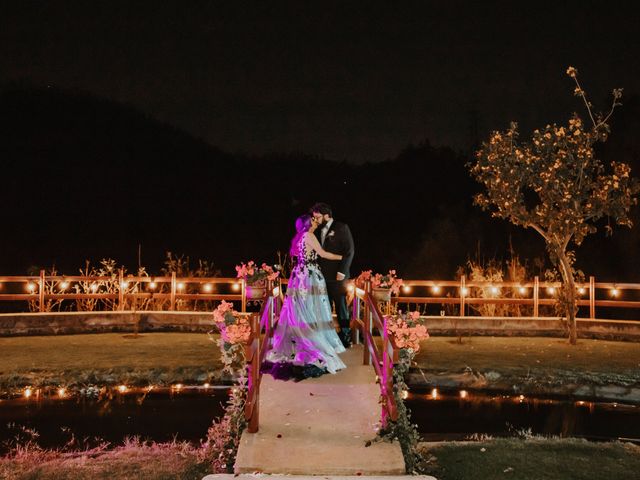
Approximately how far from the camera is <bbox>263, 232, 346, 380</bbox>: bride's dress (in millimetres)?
9492

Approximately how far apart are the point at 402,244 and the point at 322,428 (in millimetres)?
40318

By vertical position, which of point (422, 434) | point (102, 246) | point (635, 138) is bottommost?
point (422, 434)

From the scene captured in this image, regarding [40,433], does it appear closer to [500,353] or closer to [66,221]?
[500,353]

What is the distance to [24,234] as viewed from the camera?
4816cm

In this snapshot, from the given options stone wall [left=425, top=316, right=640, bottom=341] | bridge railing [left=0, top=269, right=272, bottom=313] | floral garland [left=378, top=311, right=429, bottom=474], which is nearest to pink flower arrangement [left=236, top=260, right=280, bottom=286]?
floral garland [left=378, top=311, right=429, bottom=474]

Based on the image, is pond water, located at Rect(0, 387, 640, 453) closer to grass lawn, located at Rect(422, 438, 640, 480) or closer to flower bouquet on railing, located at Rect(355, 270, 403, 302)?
grass lawn, located at Rect(422, 438, 640, 480)

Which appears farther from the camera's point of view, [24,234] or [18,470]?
Result: [24,234]

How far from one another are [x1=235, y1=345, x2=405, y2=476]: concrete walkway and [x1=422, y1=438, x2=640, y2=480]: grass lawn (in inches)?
26.8

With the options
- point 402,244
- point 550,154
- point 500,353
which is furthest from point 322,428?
point 402,244

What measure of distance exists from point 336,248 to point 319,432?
411 centimetres

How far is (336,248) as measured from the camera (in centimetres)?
1116

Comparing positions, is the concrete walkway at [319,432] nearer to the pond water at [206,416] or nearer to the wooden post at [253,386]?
the wooden post at [253,386]

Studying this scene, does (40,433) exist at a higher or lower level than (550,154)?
lower

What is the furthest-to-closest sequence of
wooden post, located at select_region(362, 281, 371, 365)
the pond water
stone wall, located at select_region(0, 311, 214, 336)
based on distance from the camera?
stone wall, located at select_region(0, 311, 214, 336), wooden post, located at select_region(362, 281, 371, 365), the pond water
